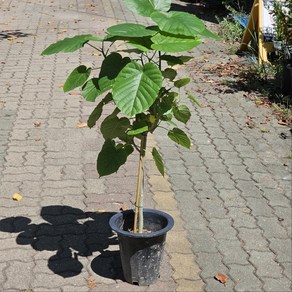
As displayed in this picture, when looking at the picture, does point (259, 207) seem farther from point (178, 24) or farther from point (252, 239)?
point (178, 24)

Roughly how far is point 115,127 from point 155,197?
174 cm

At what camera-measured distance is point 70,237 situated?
514 cm

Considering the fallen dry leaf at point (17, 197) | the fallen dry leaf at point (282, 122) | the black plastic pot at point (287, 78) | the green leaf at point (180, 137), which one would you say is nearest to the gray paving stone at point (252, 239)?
the green leaf at point (180, 137)

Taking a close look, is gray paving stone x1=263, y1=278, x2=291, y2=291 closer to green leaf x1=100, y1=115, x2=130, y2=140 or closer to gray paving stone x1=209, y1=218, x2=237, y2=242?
gray paving stone x1=209, y1=218, x2=237, y2=242

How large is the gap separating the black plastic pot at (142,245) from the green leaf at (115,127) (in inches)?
23.0

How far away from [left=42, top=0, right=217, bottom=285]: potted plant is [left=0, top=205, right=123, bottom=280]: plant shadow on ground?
0.37 metres

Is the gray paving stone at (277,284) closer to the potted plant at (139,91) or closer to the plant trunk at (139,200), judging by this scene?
the potted plant at (139,91)

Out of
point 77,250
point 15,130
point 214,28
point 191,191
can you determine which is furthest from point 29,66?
point 77,250

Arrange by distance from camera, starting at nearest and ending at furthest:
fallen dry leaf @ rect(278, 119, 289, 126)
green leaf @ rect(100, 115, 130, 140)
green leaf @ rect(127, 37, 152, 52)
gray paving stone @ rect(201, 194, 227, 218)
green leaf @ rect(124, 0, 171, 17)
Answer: green leaf @ rect(127, 37, 152, 52) → green leaf @ rect(124, 0, 171, 17) → green leaf @ rect(100, 115, 130, 140) → gray paving stone @ rect(201, 194, 227, 218) → fallen dry leaf @ rect(278, 119, 289, 126)

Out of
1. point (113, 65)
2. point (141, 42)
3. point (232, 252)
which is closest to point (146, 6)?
point (141, 42)

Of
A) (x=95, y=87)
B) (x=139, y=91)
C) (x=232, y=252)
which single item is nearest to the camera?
(x=139, y=91)

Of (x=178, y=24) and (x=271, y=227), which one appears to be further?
(x=271, y=227)

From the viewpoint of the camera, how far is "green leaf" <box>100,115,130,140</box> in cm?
421

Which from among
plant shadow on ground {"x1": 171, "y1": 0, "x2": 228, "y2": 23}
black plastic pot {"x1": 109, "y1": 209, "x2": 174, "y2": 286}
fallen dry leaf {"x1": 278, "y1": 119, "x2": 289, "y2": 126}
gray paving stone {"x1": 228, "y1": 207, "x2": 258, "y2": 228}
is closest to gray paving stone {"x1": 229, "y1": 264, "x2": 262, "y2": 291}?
black plastic pot {"x1": 109, "y1": 209, "x2": 174, "y2": 286}
